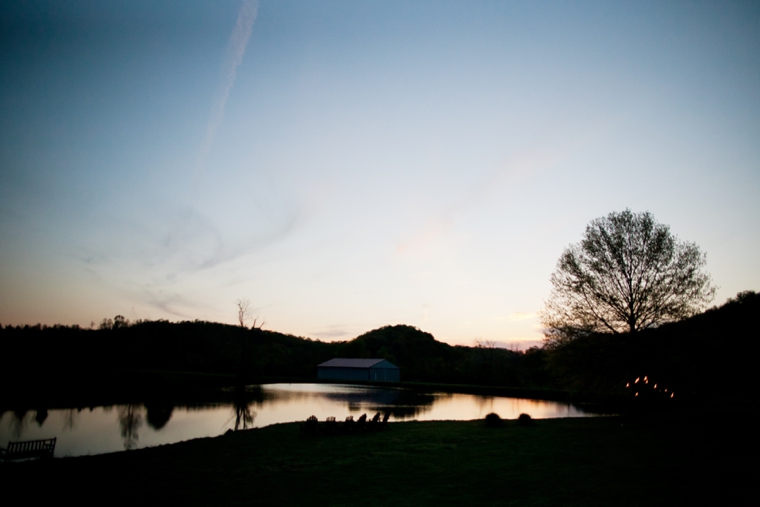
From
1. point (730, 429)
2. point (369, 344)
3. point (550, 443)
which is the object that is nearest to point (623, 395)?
point (730, 429)

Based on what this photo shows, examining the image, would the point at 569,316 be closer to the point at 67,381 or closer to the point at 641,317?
the point at 641,317

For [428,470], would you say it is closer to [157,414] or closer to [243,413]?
[243,413]

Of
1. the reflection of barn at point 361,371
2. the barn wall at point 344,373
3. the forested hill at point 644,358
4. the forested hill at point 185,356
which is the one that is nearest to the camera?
the forested hill at point 644,358

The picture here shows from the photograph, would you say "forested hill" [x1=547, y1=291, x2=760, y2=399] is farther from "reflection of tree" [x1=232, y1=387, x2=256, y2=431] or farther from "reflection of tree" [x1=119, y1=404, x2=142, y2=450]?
"reflection of tree" [x1=119, y1=404, x2=142, y2=450]

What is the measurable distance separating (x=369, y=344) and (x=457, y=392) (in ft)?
281

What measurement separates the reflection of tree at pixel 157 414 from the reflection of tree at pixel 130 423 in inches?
25.5

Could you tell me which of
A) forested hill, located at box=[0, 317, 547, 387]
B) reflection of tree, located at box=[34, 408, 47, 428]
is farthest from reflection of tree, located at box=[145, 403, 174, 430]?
forested hill, located at box=[0, 317, 547, 387]

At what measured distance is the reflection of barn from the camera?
9631 centimetres

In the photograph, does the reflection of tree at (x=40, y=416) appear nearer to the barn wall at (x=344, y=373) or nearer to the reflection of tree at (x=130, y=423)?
the reflection of tree at (x=130, y=423)

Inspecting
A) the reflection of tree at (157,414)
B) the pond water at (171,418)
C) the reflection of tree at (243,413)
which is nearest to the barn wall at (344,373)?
the reflection of tree at (243,413)

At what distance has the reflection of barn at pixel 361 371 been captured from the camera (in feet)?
316

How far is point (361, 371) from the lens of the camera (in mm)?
97062

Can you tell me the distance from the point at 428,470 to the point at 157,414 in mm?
26134

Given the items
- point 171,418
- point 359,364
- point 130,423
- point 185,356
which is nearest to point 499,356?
point 359,364
